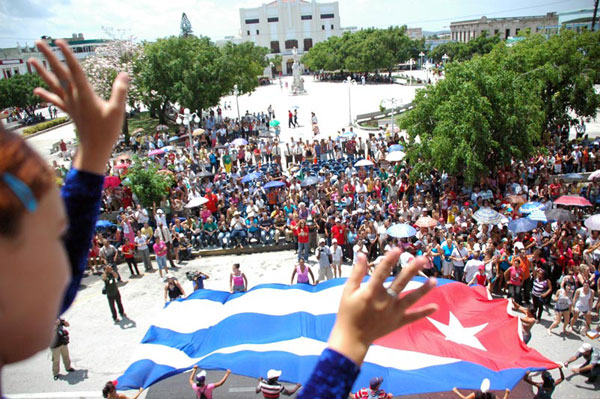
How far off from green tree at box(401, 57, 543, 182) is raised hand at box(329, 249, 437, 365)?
50.6 feet

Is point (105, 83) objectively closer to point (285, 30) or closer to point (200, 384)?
point (200, 384)

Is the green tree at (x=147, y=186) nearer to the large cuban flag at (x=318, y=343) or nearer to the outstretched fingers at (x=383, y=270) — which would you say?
the large cuban flag at (x=318, y=343)

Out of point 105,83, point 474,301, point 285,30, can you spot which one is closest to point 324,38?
point 285,30

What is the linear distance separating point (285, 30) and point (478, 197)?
105m

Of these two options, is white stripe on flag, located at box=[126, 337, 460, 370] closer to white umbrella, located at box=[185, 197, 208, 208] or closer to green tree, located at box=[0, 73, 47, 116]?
Result: white umbrella, located at box=[185, 197, 208, 208]

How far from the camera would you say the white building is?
10969 cm

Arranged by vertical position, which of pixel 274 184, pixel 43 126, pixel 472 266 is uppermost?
pixel 43 126

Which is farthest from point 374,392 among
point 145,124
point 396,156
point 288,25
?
point 288,25

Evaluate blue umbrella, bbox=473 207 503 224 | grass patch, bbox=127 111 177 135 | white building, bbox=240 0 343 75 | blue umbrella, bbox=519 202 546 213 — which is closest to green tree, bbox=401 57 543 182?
blue umbrella, bbox=519 202 546 213

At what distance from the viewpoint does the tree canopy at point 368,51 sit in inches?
2645

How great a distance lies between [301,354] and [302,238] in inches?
264

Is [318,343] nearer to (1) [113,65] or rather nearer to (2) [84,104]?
(2) [84,104]

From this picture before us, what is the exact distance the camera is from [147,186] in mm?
17188

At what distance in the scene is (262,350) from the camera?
8000 mm
